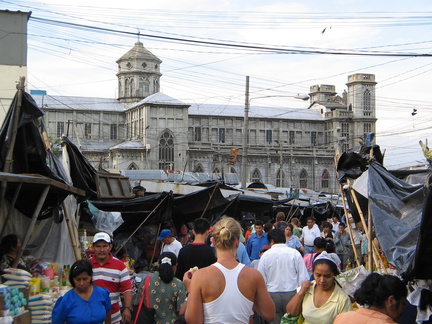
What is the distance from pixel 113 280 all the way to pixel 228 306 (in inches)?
96.9

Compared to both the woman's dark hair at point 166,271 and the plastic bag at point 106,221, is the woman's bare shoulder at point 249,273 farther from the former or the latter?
the plastic bag at point 106,221

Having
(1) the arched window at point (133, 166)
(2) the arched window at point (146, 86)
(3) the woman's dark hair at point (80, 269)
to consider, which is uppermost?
(2) the arched window at point (146, 86)

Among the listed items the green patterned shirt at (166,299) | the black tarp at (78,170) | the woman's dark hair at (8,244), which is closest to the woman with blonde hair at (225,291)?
the green patterned shirt at (166,299)

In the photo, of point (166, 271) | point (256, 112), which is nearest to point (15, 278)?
point (166, 271)

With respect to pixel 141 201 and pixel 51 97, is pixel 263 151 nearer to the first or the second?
pixel 51 97

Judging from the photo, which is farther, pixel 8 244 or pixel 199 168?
pixel 199 168

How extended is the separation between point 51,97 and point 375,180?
3192 inches

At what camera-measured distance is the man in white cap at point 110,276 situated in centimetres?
719

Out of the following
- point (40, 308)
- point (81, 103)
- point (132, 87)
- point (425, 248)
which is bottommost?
point (40, 308)

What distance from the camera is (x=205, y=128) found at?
90875 millimetres

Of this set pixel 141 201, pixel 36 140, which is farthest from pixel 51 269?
pixel 141 201

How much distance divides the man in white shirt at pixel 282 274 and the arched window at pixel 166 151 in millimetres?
72230

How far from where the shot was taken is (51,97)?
86125mm

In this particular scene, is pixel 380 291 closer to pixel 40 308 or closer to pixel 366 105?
pixel 40 308
